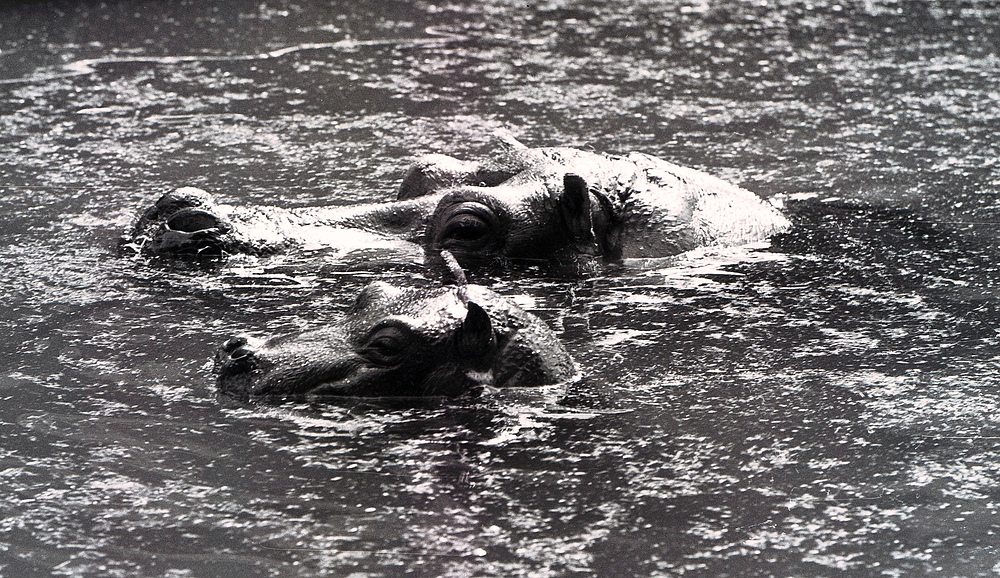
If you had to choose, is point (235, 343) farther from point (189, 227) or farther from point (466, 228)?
point (466, 228)

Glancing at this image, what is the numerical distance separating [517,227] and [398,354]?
6.27 ft

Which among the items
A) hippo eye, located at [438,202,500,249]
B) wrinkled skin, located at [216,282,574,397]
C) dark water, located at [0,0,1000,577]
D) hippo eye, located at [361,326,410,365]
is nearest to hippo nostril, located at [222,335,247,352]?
wrinkled skin, located at [216,282,574,397]

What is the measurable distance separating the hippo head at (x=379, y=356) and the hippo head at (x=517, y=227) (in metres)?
1.60

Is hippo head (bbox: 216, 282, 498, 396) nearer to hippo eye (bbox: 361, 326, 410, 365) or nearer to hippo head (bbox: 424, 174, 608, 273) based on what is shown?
hippo eye (bbox: 361, 326, 410, 365)

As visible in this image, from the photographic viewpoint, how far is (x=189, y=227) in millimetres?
6922

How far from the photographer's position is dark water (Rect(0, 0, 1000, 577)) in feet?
14.8

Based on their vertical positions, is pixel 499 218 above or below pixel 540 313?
above

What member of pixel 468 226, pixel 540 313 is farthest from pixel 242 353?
pixel 468 226

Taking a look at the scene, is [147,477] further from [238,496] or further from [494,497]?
[494,497]

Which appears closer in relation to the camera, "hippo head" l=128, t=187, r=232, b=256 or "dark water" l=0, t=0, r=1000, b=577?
"dark water" l=0, t=0, r=1000, b=577

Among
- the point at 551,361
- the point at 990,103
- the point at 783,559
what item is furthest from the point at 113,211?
the point at 990,103

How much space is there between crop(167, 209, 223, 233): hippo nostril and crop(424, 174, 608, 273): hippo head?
39.0 inches

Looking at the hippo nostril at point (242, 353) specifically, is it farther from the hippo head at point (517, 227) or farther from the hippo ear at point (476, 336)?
the hippo head at point (517, 227)

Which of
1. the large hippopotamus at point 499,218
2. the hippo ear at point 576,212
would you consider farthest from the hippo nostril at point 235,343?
the hippo ear at point 576,212
